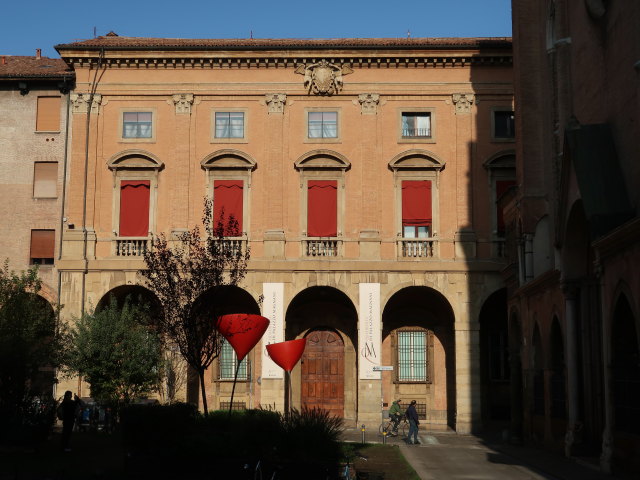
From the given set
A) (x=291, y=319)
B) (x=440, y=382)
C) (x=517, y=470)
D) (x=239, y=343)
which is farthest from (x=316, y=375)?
(x=517, y=470)

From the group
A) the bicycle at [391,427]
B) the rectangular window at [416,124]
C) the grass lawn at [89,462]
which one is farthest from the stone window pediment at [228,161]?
the grass lawn at [89,462]

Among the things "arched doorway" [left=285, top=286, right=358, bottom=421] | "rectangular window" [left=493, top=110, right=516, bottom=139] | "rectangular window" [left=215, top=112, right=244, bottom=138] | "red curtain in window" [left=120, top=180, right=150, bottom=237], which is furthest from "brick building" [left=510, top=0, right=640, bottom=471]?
"red curtain in window" [left=120, top=180, right=150, bottom=237]

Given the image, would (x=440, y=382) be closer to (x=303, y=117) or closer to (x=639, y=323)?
(x=303, y=117)

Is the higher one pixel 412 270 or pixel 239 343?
pixel 412 270

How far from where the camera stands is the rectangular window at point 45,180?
A: 39344mm

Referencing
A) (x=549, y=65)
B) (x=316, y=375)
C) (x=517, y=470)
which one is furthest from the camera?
(x=316, y=375)

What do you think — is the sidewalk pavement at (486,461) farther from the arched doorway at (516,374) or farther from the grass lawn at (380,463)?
the arched doorway at (516,374)

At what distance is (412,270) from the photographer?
1489 inches

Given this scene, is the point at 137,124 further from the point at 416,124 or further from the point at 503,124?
the point at 503,124

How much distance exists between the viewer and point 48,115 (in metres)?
39.9

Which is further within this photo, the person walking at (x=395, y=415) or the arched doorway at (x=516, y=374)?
the person walking at (x=395, y=415)

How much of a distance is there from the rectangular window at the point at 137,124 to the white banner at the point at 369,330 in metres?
11.2

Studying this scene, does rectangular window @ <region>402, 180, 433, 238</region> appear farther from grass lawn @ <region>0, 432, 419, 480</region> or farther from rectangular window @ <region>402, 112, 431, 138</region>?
grass lawn @ <region>0, 432, 419, 480</region>

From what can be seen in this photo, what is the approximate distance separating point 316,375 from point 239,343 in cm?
1617
